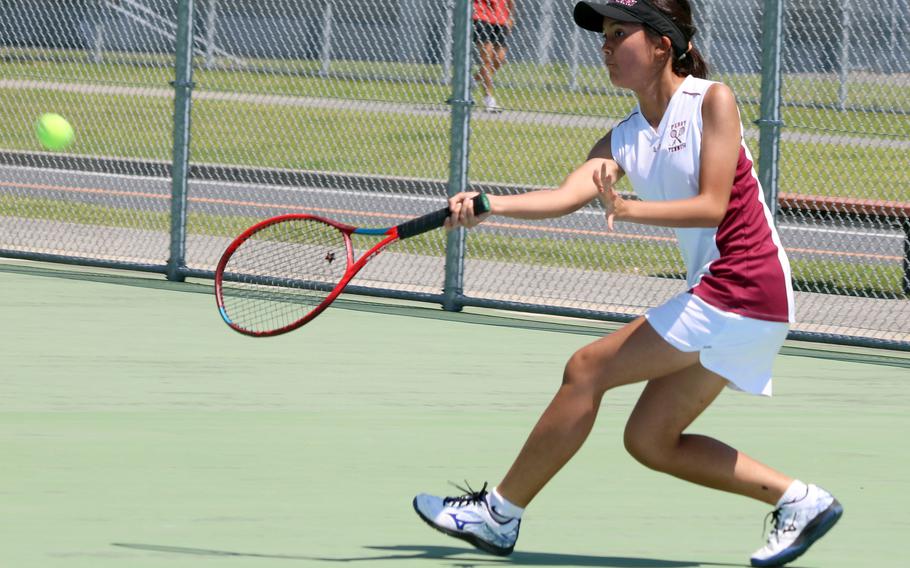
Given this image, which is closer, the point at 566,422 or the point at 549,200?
the point at 566,422

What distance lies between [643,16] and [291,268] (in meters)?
2.84

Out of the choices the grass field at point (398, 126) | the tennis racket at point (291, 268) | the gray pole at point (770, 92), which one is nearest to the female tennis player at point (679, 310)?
the tennis racket at point (291, 268)

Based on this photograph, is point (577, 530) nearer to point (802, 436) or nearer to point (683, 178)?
point (683, 178)

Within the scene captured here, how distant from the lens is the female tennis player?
470cm

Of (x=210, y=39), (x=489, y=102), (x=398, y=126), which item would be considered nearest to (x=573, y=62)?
(x=489, y=102)

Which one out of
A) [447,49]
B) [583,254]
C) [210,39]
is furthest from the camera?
[583,254]

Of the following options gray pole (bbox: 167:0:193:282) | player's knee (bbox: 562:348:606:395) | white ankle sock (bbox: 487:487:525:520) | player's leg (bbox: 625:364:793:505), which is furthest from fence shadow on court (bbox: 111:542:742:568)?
gray pole (bbox: 167:0:193:282)

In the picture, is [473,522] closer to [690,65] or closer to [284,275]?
[690,65]

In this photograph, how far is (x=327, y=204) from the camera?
15.5 metres

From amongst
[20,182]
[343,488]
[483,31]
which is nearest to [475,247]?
[483,31]

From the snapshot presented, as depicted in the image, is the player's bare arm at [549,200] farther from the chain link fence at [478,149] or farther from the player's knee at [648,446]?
the chain link fence at [478,149]

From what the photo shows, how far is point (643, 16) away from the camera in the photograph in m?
4.77

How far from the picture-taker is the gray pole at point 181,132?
35.5ft

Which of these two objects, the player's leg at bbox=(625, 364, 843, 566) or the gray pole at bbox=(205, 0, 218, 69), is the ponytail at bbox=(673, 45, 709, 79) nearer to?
the player's leg at bbox=(625, 364, 843, 566)
